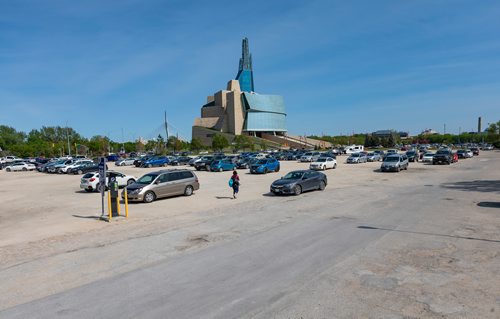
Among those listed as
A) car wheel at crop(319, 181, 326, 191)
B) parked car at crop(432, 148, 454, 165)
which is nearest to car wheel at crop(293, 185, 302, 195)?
car wheel at crop(319, 181, 326, 191)

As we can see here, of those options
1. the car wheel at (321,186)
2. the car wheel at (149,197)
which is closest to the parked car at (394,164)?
the car wheel at (321,186)

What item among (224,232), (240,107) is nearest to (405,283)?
(224,232)

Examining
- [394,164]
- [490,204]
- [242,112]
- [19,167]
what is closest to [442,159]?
[394,164]

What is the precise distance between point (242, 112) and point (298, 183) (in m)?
141

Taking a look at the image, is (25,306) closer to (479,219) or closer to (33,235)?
(33,235)

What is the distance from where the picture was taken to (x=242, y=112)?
159 meters

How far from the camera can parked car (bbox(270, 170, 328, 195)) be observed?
20.1 meters

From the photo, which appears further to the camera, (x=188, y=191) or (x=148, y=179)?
(x=188, y=191)

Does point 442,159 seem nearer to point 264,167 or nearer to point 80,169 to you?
point 264,167

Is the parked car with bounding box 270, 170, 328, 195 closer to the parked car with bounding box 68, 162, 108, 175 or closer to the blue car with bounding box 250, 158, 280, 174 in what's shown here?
the blue car with bounding box 250, 158, 280, 174

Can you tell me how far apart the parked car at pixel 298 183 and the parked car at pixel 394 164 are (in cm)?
1576

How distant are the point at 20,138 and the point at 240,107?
90937 mm

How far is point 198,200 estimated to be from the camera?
19.6m

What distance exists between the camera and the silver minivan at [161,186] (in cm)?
1922
